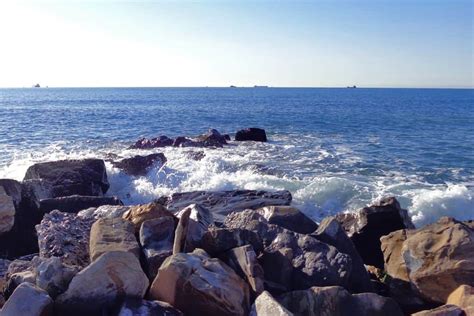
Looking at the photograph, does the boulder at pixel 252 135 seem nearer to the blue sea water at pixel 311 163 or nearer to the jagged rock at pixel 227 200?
the blue sea water at pixel 311 163

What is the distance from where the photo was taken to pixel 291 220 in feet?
22.1

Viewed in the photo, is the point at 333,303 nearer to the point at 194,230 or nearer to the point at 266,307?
the point at 266,307

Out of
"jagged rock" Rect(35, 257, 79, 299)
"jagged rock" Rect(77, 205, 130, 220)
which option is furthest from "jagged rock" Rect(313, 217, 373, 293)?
"jagged rock" Rect(35, 257, 79, 299)

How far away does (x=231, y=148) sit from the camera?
22422 mm

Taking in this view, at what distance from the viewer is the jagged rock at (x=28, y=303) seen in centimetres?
374

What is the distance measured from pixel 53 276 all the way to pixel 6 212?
3.44 meters

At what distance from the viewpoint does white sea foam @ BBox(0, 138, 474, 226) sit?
1262 centimetres

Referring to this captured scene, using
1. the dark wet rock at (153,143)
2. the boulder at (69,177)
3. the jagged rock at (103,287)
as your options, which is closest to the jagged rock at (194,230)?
the jagged rock at (103,287)

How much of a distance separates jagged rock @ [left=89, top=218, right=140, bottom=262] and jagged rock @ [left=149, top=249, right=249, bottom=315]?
2.48ft

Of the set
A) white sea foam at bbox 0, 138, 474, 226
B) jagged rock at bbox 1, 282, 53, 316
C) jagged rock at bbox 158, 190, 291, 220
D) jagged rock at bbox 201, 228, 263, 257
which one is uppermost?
jagged rock at bbox 201, 228, 263, 257

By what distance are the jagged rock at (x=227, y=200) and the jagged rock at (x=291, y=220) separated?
132 inches

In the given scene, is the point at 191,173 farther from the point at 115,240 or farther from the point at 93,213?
the point at 115,240

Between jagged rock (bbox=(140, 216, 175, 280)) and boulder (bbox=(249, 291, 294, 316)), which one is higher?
jagged rock (bbox=(140, 216, 175, 280))

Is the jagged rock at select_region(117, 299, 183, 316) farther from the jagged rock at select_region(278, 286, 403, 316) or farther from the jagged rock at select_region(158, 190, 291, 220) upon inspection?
the jagged rock at select_region(158, 190, 291, 220)
